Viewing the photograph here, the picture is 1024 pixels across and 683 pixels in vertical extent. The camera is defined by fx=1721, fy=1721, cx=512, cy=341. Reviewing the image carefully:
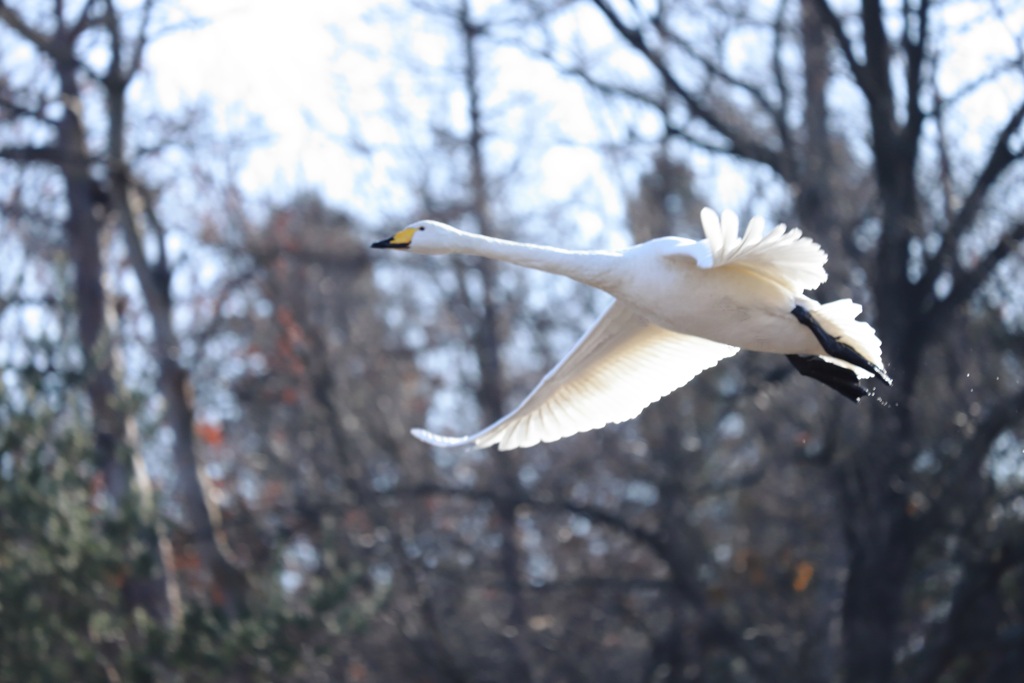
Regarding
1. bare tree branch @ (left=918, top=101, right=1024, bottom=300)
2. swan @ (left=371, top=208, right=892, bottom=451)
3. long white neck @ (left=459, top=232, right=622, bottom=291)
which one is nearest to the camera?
swan @ (left=371, top=208, right=892, bottom=451)

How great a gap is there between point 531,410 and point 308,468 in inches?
368

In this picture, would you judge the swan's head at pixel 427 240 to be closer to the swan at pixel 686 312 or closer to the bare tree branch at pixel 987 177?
the swan at pixel 686 312

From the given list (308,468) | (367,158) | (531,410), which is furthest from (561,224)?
(531,410)

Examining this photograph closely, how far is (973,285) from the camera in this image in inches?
545

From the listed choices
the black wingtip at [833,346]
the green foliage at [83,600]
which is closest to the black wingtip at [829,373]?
the black wingtip at [833,346]

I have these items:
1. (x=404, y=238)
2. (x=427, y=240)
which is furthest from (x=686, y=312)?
(x=404, y=238)

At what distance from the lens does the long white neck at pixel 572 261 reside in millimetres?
7887

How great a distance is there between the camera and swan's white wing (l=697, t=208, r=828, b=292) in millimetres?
7152

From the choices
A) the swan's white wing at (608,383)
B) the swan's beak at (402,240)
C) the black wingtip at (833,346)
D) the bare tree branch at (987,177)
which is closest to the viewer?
the black wingtip at (833,346)

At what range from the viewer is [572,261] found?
26.0ft

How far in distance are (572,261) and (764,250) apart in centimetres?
96

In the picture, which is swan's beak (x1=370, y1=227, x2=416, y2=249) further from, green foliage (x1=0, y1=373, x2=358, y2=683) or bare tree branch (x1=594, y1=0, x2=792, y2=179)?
bare tree branch (x1=594, y1=0, x2=792, y2=179)

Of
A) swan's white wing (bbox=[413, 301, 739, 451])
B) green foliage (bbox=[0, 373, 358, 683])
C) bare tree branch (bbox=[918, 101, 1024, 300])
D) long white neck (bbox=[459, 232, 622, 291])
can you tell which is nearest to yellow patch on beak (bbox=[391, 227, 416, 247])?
long white neck (bbox=[459, 232, 622, 291])

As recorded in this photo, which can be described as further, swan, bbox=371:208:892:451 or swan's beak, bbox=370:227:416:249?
swan's beak, bbox=370:227:416:249
